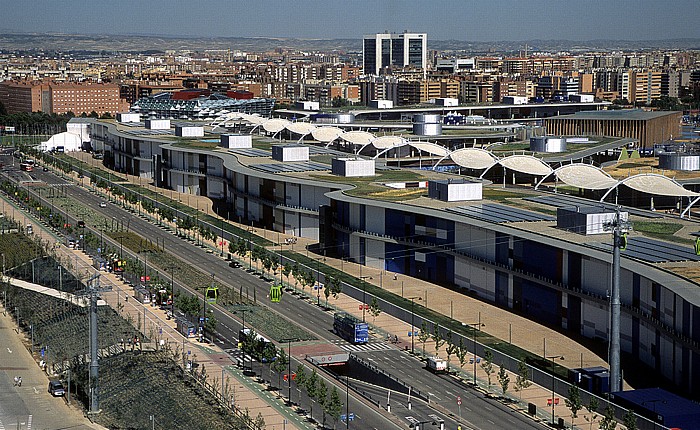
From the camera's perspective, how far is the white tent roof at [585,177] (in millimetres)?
50500

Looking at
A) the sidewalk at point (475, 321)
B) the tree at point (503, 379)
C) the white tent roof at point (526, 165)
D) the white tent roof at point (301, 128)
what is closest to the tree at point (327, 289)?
the sidewalk at point (475, 321)

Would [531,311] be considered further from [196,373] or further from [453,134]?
[453,134]

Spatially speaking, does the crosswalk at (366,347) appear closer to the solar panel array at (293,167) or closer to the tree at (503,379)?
the tree at (503,379)

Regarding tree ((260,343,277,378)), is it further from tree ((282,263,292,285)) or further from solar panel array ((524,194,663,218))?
solar panel array ((524,194,663,218))

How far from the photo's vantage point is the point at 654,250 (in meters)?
34.0

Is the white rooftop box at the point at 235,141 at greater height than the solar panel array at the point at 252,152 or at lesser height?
greater

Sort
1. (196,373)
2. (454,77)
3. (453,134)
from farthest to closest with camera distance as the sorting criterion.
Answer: (454,77), (453,134), (196,373)

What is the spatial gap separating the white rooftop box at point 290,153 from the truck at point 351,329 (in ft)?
92.1

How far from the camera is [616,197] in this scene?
49.2 metres

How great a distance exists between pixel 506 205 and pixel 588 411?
17.9m

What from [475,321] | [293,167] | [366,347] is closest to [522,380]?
[366,347]

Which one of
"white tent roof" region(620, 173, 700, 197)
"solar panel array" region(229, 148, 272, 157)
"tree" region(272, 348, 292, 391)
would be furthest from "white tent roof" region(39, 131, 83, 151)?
"tree" region(272, 348, 292, 391)

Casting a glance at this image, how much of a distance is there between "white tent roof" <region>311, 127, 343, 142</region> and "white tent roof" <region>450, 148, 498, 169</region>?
Answer: 16541mm

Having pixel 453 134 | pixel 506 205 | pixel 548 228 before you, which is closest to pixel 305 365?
pixel 548 228
